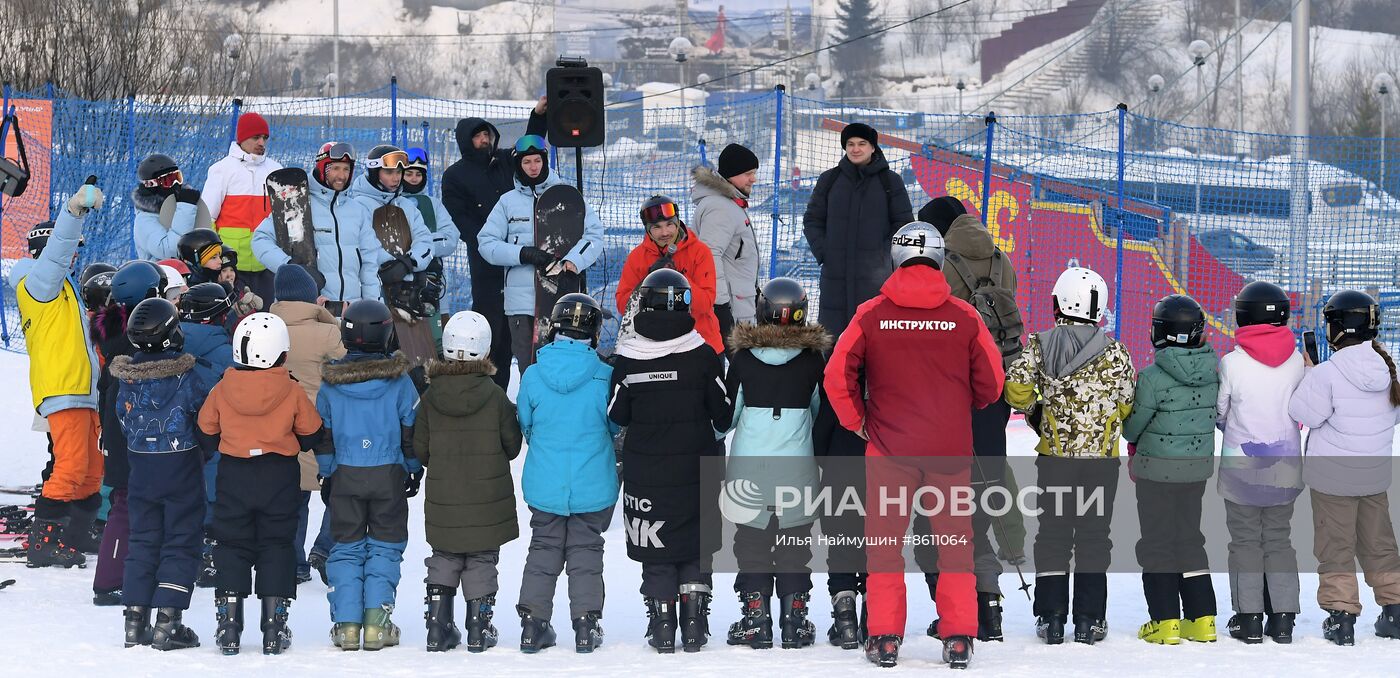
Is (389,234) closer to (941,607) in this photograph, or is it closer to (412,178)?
(412,178)

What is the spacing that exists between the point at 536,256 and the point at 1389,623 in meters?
4.82

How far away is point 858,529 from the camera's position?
654 cm

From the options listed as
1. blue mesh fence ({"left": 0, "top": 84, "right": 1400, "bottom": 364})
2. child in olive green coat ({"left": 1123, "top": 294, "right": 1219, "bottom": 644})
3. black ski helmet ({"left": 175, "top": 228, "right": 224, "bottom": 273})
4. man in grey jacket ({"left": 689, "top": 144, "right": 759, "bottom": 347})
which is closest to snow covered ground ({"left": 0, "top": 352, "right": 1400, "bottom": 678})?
child in olive green coat ({"left": 1123, "top": 294, "right": 1219, "bottom": 644})

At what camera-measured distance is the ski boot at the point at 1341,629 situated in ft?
21.3

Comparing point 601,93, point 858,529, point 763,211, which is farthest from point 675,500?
point 763,211

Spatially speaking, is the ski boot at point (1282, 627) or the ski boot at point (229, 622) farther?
the ski boot at point (1282, 627)

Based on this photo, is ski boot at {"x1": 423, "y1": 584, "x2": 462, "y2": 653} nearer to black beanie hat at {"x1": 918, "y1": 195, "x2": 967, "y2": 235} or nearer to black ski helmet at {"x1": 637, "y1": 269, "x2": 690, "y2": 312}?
black ski helmet at {"x1": 637, "y1": 269, "x2": 690, "y2": 312}

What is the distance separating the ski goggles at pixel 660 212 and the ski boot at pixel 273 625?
274 centimetres

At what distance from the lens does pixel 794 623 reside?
639 cm

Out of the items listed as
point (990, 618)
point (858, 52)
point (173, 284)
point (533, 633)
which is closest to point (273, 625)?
point (533, 633)

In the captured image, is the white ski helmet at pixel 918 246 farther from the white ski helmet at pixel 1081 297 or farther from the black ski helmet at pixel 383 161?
the black ski helmet at pixel 383 161

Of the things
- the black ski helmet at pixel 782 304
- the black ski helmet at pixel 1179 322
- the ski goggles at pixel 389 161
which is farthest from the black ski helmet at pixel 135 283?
the black ski helmet at pixel 1179 322

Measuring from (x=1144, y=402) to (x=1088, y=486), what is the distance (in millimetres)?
394

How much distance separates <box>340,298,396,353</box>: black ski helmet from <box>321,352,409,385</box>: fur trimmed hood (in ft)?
0.19
